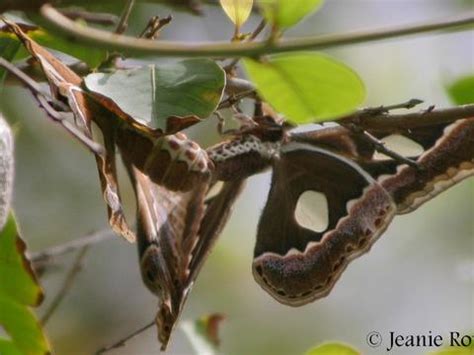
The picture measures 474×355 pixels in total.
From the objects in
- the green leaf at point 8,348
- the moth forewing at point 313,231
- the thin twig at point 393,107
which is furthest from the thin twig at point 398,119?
the green leaf at point 8,348

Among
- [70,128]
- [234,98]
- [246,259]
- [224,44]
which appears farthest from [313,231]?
[246,259]

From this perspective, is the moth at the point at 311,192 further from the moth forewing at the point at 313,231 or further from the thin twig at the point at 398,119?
the thin twig at the point at 398,119

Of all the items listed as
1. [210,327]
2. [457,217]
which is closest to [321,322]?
[457,217]

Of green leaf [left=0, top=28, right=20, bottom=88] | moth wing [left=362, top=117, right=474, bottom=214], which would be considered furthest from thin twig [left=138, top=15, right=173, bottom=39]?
moth wing [left=362, top=117, right=474, bottom=214]

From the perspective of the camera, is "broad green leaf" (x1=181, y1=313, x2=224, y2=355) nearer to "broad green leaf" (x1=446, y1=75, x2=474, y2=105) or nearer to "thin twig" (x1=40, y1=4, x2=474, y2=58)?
"broad green leaf" (x1=446, y1=75, x2=474, y2=105)

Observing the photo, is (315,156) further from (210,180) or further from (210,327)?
(210,327)

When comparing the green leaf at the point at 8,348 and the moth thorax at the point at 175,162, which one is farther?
the green leaf at the point at 8,348

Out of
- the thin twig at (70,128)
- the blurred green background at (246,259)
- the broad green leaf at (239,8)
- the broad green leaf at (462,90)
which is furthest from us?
the blurred green background at (246,259)
